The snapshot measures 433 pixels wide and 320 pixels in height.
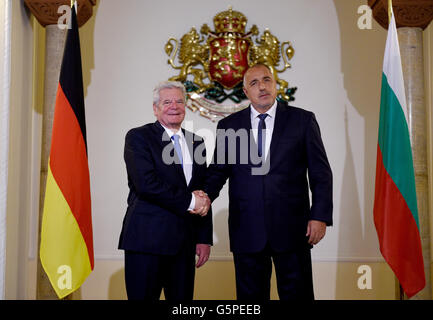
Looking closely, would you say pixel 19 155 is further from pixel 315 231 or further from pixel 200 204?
pixel 315 231

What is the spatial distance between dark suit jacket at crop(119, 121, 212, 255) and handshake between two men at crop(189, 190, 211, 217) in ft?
0.18

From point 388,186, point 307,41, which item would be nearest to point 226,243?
point 388,186

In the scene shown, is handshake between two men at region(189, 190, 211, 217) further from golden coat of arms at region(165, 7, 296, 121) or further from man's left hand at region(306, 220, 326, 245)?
golden coat of arms at region(165, 7, 296, 121)

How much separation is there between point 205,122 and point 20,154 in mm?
1793

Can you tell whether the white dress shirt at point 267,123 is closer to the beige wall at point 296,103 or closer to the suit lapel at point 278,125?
the suit lapel at point 278,125

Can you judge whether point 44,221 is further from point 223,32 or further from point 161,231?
point 223,32

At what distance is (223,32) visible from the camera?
4797 mm

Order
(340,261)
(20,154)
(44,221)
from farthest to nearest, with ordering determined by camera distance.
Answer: (340,261) → (20,154) → (44,221)

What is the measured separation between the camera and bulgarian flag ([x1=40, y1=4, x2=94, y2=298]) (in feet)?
10.5

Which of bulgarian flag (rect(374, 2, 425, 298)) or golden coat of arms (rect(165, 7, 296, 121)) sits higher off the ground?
golden coat of arms (rect(165, 7, 296, 121))

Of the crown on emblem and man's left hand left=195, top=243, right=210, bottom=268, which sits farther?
the crown on emblem

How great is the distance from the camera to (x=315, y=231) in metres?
2.91

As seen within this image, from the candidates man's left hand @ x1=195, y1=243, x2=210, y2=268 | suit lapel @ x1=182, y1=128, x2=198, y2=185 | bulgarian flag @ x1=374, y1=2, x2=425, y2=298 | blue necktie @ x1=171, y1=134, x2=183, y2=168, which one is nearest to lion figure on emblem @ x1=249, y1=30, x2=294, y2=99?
bulgarian flag @ x1=374, y1=2, x2=425, y2=298

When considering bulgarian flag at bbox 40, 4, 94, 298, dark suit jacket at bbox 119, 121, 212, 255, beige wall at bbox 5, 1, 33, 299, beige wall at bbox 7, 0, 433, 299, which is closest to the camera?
dark suit jacket at bbox 119, 121, 212, 255
